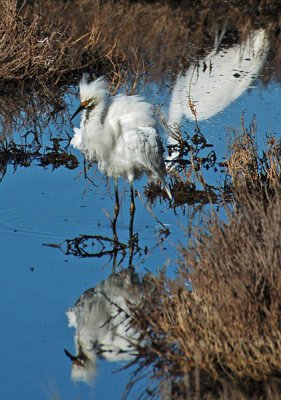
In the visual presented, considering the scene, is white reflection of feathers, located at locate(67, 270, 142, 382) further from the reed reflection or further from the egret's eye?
the reed reflection

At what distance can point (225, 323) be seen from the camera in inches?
181

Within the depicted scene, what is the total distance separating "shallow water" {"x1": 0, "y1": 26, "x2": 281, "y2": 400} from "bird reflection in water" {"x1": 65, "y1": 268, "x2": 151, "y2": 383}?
0.18 ft

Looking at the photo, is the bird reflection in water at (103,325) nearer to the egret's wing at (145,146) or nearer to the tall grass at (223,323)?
the tall grass at (223,323)

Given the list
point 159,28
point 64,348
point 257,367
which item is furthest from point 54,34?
point 257,367

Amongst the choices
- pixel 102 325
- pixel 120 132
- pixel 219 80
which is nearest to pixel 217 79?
pixel 219 80

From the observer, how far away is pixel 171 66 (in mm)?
13297

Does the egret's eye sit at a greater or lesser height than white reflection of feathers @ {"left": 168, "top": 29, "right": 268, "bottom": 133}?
lesser

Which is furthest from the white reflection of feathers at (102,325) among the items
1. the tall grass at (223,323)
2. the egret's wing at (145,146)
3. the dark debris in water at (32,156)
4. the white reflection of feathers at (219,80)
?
the white reflection of feathers at (219,80)

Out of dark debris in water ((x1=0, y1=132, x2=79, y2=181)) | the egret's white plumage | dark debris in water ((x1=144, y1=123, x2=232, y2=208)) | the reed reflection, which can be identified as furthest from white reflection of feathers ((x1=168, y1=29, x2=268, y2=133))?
the egret's white plumage

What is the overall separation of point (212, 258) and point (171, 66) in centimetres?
878

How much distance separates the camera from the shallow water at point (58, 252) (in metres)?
4.99

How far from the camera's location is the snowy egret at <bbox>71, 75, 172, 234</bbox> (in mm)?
7193

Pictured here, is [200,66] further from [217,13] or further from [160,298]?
[160,298]

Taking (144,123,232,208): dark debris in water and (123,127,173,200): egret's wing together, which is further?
(144,123,232,208): dark debris in water
